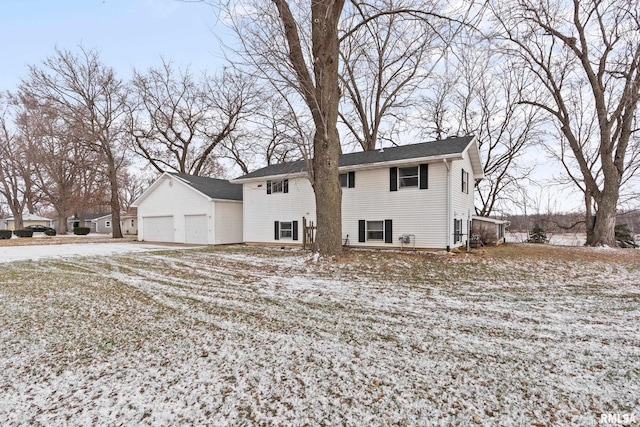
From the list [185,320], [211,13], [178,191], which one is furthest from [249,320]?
[178,191]

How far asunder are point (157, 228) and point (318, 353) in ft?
65.2

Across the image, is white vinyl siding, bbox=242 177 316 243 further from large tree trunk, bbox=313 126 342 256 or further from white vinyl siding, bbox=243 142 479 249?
large tree trunk, bbox=313 126 342 256

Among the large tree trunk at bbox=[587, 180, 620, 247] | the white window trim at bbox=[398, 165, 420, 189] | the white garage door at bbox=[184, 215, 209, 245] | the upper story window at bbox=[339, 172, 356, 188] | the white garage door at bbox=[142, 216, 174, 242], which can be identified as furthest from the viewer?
the white garage door at bbox=[142, 216, 174, 242]

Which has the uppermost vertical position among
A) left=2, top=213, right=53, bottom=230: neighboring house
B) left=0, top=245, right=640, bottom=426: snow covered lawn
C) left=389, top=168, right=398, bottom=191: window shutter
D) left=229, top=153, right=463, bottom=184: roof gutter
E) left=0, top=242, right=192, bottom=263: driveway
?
left=229, top=153, right=463, bottom=184: roof gutter

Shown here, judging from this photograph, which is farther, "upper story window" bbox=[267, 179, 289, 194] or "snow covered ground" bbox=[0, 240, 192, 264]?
"upper story window" bbox=[267, 179, 289, 194]

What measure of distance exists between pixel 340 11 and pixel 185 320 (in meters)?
9.59

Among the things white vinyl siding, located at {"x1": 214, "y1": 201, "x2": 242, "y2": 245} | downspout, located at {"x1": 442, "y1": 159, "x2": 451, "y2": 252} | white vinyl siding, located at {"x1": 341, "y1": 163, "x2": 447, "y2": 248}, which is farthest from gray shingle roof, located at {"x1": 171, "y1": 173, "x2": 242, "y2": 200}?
downspout, located at {"x1": 442, "y1": 159, "x2": 451, "y2": 252}

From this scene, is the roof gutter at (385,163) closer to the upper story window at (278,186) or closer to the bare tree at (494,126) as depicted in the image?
the upper story window at (278,186)

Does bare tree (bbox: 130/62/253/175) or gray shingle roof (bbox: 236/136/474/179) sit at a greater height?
bare tree (bbox: 130/62/253/175)

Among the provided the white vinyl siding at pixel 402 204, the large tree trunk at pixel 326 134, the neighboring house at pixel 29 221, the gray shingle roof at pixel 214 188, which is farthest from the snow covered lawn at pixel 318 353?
the neighboring house at pixel 29 221

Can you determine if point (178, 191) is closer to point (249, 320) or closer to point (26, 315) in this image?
point (26, 315)

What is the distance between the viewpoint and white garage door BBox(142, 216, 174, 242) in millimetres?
19797

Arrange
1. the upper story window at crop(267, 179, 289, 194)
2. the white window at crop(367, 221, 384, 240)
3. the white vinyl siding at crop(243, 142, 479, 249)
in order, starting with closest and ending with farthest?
the white vinyl siding at crop(243, 142, 479, 249), the white window at crop(367, 221, 384, 240), the upper story window at crop(267, 179, 289, 194)

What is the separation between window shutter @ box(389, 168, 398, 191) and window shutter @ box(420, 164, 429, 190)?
1027 millimetres
